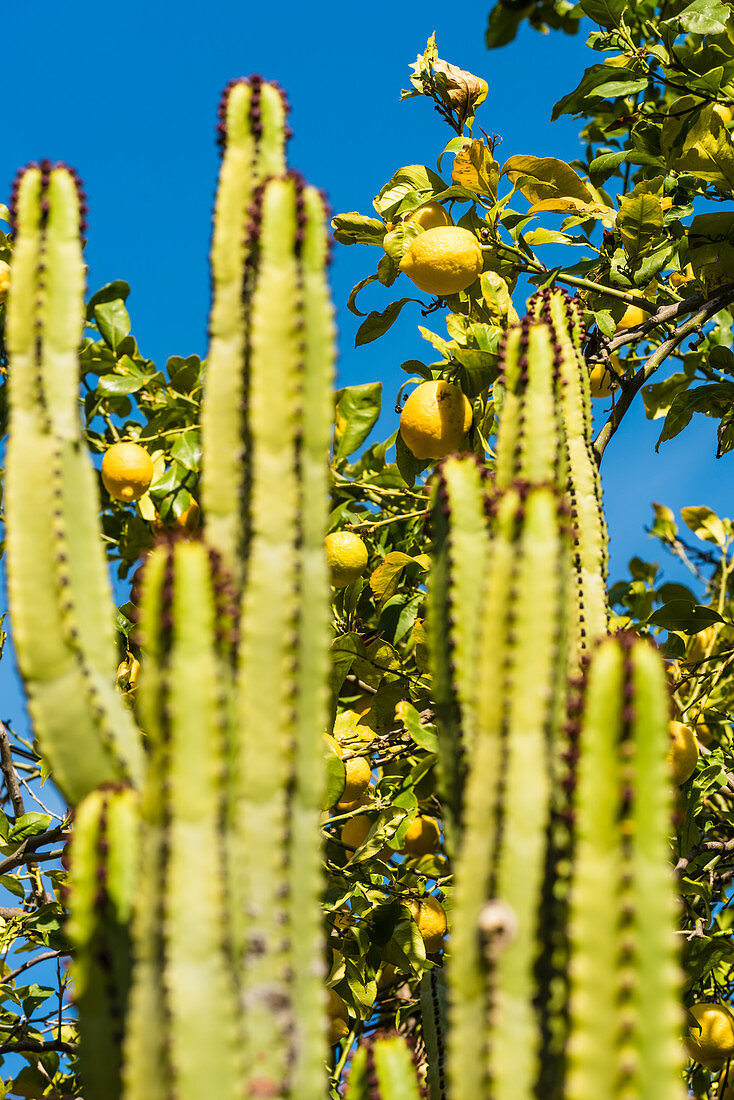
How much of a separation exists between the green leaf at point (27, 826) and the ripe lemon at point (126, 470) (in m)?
1.03

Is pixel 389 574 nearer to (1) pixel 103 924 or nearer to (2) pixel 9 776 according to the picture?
(2) pixel 9 776

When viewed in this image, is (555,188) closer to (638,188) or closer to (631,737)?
(638,188)

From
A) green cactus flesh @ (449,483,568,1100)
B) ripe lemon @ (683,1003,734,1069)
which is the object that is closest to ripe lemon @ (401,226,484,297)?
green cactus flesh @ (449,483,568,1100)

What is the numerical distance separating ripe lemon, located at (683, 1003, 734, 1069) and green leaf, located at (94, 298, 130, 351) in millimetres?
2853

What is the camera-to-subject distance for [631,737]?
1.13 meters

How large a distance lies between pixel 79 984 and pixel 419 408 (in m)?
1.70

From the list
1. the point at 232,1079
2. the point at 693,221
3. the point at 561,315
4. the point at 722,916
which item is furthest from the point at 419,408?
the point at 722,916

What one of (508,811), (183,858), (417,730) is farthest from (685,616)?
(183,858)

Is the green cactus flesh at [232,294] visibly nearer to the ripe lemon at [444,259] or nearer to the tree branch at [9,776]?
the ripe lemon at [444,259]

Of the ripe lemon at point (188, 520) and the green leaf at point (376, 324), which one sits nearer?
the green leaf at point (376, 324)

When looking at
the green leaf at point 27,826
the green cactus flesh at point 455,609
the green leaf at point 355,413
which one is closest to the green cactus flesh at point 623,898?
the green cactus flesh at point 455,609

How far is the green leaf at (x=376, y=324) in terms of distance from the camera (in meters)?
2.98

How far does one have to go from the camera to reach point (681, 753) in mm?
2820

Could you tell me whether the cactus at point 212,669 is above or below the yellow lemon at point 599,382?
below
